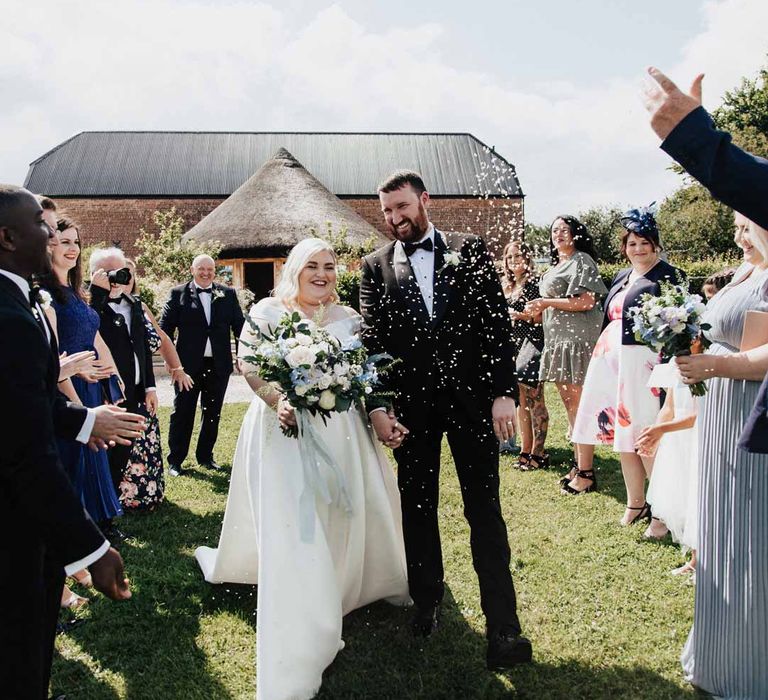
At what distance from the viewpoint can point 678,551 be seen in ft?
17.3

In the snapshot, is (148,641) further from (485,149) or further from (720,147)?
(485,149)

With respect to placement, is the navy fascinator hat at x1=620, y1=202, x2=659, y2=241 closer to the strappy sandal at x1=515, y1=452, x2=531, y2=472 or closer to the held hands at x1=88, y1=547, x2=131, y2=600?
the strappy sandal at x1=515, y1=452, x2=531, y2=472

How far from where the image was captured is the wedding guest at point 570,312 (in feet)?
23.3

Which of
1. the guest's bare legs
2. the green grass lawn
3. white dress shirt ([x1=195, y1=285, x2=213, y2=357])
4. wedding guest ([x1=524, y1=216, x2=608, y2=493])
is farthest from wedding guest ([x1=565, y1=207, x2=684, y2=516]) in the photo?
white dress shirt ([x1=195, y1=285, x2=213, y2=357])

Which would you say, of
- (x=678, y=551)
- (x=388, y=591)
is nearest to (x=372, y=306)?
(x=388, y=591)

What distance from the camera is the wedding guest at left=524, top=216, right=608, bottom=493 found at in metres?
7.11

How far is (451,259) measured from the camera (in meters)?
3.89

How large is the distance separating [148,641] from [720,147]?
404 centimetres

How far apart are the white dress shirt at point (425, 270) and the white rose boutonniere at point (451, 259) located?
8 cm

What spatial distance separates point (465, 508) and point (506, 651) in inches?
31.1

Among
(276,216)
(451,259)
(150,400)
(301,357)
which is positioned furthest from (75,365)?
(276,216)

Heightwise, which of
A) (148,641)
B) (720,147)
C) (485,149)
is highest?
(485,149)

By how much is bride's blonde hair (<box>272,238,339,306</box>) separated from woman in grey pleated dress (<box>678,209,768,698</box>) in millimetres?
2216

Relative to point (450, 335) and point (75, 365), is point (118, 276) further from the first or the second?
point (450, 335)
